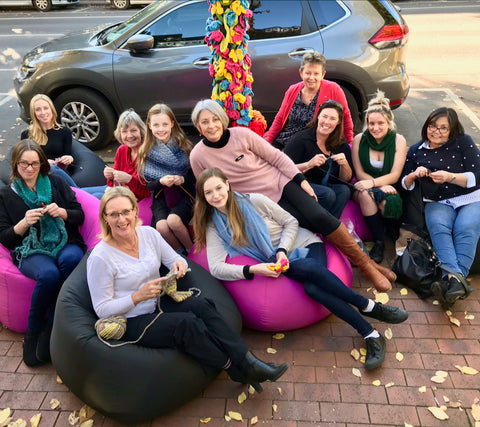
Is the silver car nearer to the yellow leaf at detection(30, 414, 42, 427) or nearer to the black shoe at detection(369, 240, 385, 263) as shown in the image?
the black shoe at detection(369, 240, 385, 263)

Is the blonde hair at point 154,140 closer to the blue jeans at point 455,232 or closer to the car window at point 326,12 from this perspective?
the blue jeans at point 455,232

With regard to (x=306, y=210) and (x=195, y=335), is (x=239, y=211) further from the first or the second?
(x=195, y=335)

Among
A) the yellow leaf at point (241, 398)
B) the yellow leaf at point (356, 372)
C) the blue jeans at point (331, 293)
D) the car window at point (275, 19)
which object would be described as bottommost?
the yellow leaf at point (241, 398)

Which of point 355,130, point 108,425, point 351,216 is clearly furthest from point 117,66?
point 108,425

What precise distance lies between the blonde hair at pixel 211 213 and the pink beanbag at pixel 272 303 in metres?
0.21

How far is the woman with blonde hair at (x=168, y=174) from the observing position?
181 inches

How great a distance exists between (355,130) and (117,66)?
353 centimetres

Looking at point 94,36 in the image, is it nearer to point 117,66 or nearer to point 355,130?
point 117,66

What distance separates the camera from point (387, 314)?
3.85 metres

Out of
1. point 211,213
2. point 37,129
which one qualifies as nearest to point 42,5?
point 37,129

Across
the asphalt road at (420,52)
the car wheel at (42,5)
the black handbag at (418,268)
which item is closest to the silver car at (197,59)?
the asphalt road at (420,52)

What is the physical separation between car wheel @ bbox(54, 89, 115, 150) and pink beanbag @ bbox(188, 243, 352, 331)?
13.2ft

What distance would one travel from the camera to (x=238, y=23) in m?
4.61

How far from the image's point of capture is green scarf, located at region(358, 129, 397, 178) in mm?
4750
